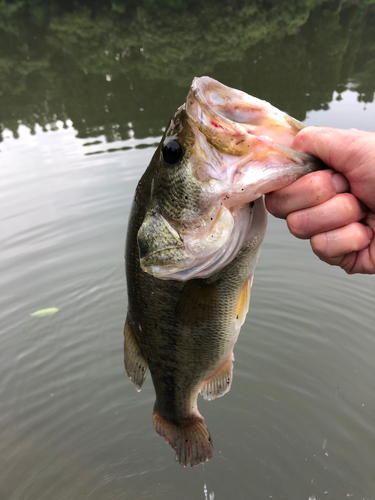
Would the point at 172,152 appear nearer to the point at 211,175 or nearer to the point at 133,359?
the point at 211,175

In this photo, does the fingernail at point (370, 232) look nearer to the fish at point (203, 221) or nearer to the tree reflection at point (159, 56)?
the fish at point (203, 221)

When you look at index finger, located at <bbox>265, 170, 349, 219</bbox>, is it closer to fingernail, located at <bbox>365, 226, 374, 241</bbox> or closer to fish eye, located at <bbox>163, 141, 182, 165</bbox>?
fingernail, located at <bbox>365, 226, 374, 241</bbox>

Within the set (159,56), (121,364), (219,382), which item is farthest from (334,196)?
(159,56)

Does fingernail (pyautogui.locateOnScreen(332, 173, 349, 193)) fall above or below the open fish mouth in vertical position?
below

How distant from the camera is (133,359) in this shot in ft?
7.38

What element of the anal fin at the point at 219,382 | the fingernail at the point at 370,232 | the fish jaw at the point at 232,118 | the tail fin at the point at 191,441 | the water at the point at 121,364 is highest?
the fish jaw at the point at 232,118

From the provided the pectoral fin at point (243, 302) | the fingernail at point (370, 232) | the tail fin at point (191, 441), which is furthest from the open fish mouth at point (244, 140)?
the tail fin at point (191, 441)

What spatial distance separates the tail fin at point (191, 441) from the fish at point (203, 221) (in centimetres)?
40

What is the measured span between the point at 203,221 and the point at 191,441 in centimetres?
154

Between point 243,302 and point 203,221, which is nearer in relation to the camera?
point 203,221

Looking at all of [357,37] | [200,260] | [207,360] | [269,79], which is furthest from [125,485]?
[357,37]

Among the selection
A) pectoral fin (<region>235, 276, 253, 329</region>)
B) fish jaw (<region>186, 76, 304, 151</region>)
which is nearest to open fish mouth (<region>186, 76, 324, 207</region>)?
fish jaw (<region>186, 76, 304, 151</region>)

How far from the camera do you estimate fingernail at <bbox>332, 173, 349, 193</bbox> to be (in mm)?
1492

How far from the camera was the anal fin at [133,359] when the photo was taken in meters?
2.22
